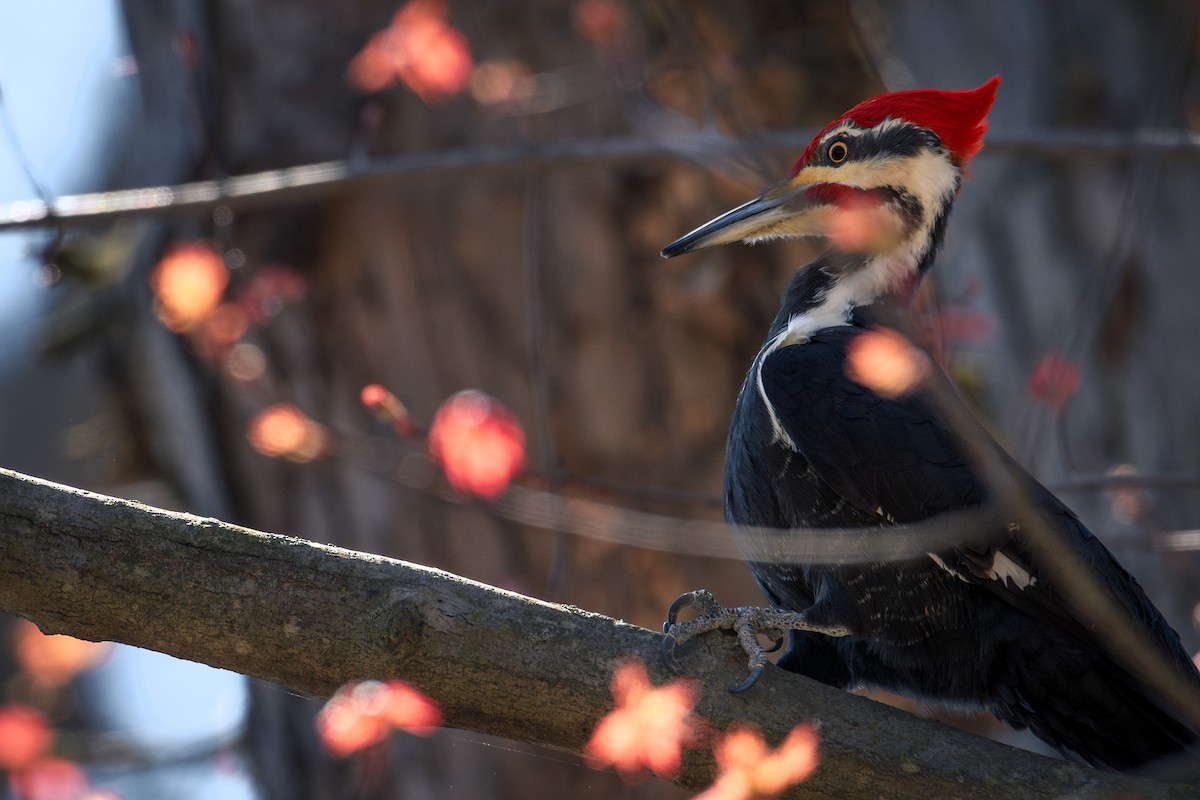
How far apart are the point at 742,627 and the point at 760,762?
0.96ft

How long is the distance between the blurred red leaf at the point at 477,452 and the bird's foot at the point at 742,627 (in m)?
0.65

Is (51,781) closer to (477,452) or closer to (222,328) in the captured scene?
(222,328)

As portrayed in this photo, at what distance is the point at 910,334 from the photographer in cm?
262

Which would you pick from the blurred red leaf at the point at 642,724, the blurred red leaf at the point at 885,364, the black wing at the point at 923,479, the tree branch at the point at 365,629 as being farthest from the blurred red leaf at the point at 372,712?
the blurred red leaf at the point at 885,364

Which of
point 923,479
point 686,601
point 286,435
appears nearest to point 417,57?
point 286,435

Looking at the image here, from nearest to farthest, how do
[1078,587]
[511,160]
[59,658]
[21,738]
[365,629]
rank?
[365,629]
[1078,587]
[511,160]
[21,738]
[59,658]

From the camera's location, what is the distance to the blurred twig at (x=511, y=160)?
2.91m

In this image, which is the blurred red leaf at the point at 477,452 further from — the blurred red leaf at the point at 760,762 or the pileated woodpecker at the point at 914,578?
the blurred red leaf at the point at 760,762

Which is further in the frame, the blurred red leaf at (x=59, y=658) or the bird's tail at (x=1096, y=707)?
the blurred red leaf at (x=59, y=658)

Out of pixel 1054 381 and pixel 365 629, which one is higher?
pixel 365 629

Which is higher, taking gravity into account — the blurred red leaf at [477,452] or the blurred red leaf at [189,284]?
the blurred red leaf at [189,284]

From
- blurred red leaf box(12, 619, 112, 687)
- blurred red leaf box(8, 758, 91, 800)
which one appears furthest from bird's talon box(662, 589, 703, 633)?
blurred red leaf box(12, 619, 112, 687)

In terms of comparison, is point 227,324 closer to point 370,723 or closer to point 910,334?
point 370,723

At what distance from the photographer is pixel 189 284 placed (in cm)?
339
